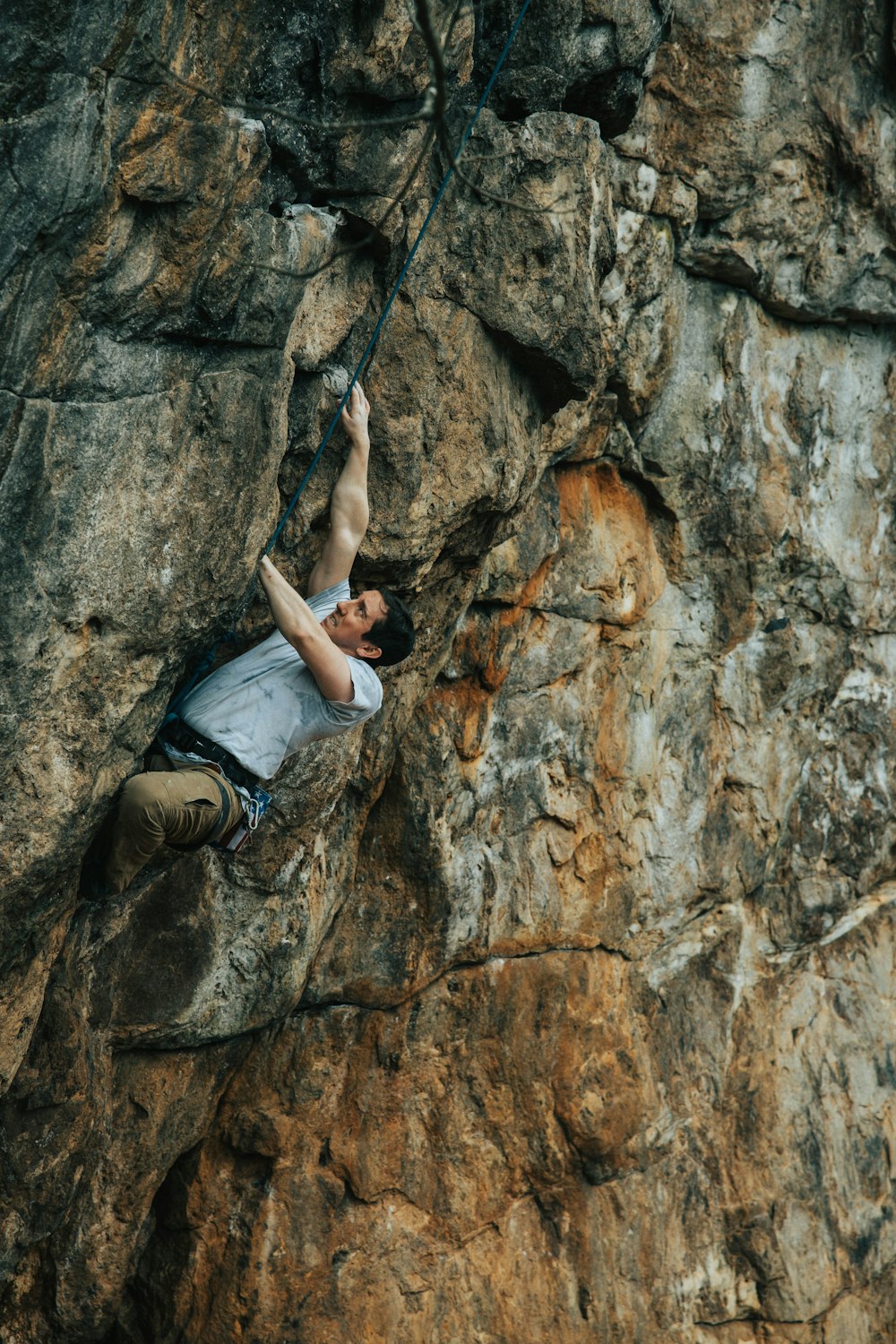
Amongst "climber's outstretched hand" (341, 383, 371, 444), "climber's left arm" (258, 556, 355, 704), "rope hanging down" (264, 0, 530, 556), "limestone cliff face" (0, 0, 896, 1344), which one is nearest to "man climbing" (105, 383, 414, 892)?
"climber's left arm" (258, 556, 355, 704)

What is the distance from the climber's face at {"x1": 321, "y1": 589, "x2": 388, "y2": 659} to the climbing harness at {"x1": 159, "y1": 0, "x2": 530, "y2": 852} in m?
0.44

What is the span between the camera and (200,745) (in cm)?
653

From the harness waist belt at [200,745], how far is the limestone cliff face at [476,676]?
0.22 metres

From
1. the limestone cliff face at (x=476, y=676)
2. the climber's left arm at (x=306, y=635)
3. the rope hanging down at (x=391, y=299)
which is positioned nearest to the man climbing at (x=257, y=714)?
A: the climber's left arm at (x=306, y=635)

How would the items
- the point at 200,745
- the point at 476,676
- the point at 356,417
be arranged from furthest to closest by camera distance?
the point at 476,676 → the point at 356,417 → the point at 200,745

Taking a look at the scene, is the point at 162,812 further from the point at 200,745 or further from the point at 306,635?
the point at 306,635

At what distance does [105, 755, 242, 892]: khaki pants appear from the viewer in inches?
242

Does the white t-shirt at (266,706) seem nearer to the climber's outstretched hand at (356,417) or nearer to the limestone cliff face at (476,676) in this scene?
the limestone cliff face at (476,676)

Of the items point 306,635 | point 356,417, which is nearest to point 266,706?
point 306,635

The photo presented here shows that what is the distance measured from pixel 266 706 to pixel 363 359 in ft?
5.60

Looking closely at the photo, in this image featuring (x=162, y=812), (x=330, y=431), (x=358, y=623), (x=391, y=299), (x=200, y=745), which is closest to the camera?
(x=162, y=812)

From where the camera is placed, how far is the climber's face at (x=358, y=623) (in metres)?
6.61

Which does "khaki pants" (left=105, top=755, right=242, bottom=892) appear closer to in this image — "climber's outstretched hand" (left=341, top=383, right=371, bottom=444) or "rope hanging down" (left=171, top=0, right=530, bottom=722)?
"rope hanging down" (left=171, top=0, right=530, bottom=722)

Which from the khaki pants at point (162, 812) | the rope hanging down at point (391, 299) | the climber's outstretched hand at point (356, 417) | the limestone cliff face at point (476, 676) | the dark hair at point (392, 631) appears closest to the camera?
the limestone cliff face at point (476, 676)
